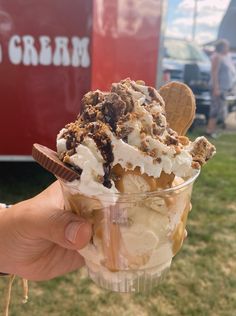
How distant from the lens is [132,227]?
1.29 meters

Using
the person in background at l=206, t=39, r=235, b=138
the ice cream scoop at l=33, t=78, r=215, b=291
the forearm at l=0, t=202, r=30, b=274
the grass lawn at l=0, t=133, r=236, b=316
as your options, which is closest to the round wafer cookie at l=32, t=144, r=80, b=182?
the ice cream scoop at l=33, t=78, r=215, b=291

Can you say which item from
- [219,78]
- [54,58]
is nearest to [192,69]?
[219,78]

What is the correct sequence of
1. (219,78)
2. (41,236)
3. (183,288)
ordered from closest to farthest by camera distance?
(41,236) < (183,288) < (219,78)

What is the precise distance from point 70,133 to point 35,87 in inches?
105

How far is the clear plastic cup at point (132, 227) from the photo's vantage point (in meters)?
1.28

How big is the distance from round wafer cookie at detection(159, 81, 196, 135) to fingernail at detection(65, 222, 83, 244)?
61cm

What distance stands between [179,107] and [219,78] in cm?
658

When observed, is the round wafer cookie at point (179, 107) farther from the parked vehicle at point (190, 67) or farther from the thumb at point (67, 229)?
the parked vehicle at point (190, 67)

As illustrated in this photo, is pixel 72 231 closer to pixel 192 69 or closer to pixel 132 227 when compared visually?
pixel 132 227

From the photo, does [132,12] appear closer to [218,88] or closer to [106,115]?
[106,115]

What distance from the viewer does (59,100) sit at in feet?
12.9

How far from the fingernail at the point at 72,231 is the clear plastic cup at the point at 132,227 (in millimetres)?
41

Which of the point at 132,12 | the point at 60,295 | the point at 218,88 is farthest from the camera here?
the point at 218,88

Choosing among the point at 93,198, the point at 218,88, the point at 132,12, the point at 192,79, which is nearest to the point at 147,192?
the point at 93,198
